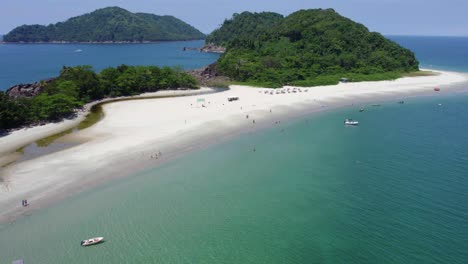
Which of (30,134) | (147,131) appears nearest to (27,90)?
(30,134)

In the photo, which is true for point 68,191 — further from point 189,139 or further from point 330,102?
point 330,102

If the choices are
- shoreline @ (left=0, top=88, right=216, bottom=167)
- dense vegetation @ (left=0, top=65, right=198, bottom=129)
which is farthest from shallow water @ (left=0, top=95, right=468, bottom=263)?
dense vegetation @ (left=0, top=65, right=198, bottom=129)

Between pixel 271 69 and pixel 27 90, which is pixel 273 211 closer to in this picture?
pixel 27 90

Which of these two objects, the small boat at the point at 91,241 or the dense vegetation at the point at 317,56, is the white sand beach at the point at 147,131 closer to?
the small boat at the point at 91,241

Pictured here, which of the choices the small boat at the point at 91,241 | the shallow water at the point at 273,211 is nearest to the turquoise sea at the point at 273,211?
the shallow water at the point at 273,211

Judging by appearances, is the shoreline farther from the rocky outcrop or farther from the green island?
the rocky outcrop

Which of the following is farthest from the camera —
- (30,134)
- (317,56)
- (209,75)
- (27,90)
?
(317,56)
